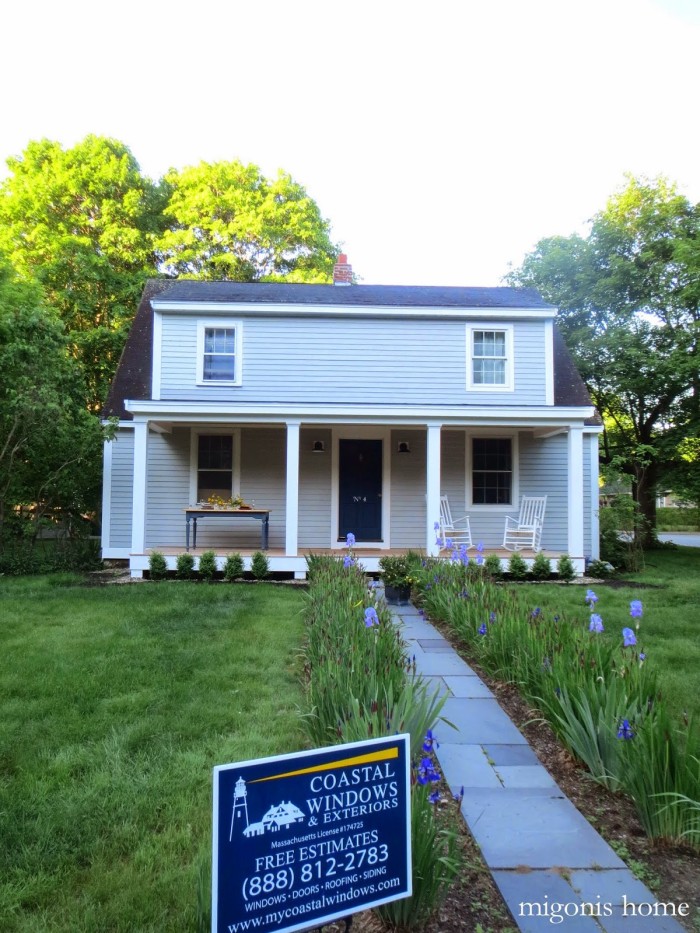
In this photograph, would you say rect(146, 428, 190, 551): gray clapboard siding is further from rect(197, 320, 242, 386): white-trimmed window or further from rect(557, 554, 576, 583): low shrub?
A: rect(557, 554, 576, 583): low shrub

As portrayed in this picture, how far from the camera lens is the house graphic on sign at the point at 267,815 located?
1.44 meters

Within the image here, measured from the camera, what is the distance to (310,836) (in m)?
1.53

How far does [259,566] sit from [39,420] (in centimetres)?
415

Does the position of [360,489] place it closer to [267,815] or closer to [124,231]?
[267,815]

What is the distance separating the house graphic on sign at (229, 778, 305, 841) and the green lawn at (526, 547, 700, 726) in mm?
2002

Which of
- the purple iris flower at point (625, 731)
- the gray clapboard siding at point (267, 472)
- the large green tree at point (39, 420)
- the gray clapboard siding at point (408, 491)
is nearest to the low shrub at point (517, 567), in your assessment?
the gray clapboard siding at point (408, 491)

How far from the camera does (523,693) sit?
3.92 metres

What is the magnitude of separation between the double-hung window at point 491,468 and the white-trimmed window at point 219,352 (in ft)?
15.9

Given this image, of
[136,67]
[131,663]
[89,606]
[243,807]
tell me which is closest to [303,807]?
[243,807]

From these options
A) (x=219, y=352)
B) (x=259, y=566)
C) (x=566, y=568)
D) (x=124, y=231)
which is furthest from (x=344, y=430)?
(x=124, y=231)

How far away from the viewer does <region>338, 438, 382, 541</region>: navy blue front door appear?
11.9 metres

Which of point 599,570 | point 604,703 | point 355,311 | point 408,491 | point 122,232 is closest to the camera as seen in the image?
point 604,703

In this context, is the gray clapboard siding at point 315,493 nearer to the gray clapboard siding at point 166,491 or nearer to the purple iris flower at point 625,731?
the gray clapboard siding at point 166,491

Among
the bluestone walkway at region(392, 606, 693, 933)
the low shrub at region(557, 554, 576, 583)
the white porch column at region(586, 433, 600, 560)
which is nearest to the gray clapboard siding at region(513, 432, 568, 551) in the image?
the white porch column at region(586, 433, 600, 560)
